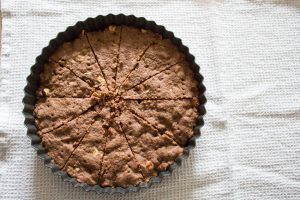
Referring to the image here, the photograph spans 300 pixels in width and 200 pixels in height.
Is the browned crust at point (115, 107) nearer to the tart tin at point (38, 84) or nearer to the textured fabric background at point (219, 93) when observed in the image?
the tart tin at point (38, 84)

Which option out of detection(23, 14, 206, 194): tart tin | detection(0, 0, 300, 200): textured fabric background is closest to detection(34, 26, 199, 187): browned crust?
detection(23, 14, 206, 194): tart tin

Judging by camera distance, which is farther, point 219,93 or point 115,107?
point 219,93

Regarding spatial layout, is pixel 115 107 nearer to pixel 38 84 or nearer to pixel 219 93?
Answer: pixel 38 84

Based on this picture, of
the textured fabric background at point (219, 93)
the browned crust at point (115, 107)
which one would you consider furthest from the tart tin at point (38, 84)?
the textured fabric background at point (219, 93)

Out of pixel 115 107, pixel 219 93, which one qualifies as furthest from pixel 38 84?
pixel 219 93

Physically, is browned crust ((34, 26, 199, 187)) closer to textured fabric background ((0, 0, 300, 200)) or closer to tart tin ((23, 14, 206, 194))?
tart tin ((23, 14, 206, 194))

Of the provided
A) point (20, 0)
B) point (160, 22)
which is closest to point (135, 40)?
point (160, 22)

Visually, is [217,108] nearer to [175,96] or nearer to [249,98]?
[249,98]
